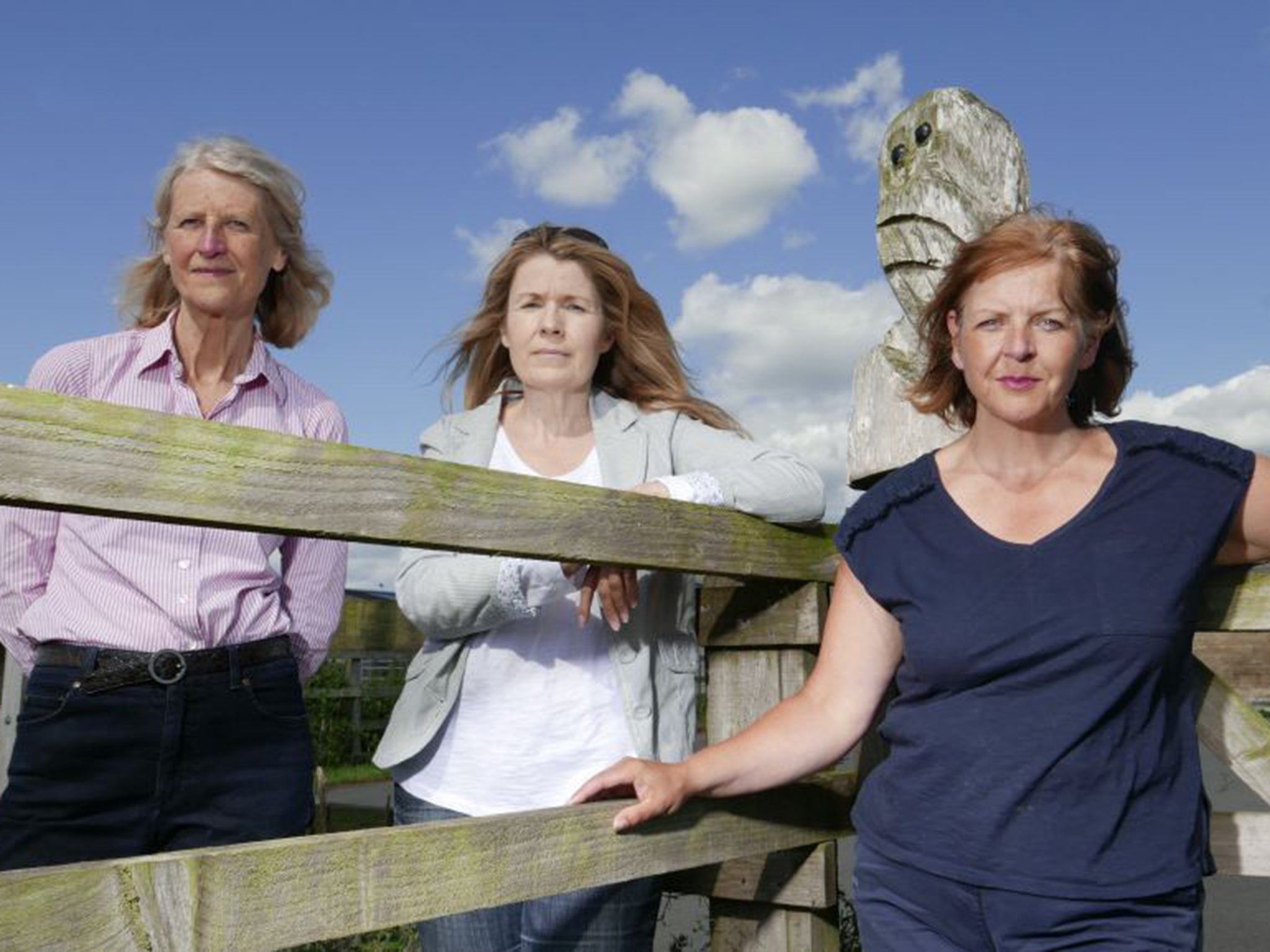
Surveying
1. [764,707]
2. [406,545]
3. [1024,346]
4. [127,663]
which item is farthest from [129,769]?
[1024,346]

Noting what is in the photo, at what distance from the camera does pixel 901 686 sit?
2.10 m

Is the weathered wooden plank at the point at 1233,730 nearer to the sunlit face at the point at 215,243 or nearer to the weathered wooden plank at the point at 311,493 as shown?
the weathered wooden plank at the point at 311,493

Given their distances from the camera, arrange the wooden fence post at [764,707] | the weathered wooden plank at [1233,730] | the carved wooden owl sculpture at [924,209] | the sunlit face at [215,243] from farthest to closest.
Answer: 1. the carved wooden owl sculpture at [924,209]
2. the wooden fence post at [764,707]
3. the sunlit face at [215,243]
4. the weathered wooden plank at [1233,730]

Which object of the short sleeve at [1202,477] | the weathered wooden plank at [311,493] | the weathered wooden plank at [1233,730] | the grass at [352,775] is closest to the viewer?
the weathered wooden plank at [311,493]

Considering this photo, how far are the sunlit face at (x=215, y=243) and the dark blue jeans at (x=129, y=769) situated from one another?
0.68m

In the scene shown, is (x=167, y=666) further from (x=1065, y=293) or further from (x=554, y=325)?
(x=1065, y=293)

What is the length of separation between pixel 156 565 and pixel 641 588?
828 mm

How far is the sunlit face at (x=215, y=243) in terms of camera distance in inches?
100

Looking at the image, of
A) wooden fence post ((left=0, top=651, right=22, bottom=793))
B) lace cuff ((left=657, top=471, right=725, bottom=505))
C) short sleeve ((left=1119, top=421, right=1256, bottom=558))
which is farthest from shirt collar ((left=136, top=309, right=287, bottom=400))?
wooden fence post ((left=0, top=651, right=22, bottom=793))

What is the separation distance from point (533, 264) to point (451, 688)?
783mm

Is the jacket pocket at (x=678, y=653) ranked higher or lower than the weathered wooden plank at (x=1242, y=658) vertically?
lower

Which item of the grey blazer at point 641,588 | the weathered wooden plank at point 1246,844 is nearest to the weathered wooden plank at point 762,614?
the grey blazer at point 641,588

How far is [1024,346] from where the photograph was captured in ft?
6.72

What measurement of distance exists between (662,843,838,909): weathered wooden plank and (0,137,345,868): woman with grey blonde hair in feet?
2.68
